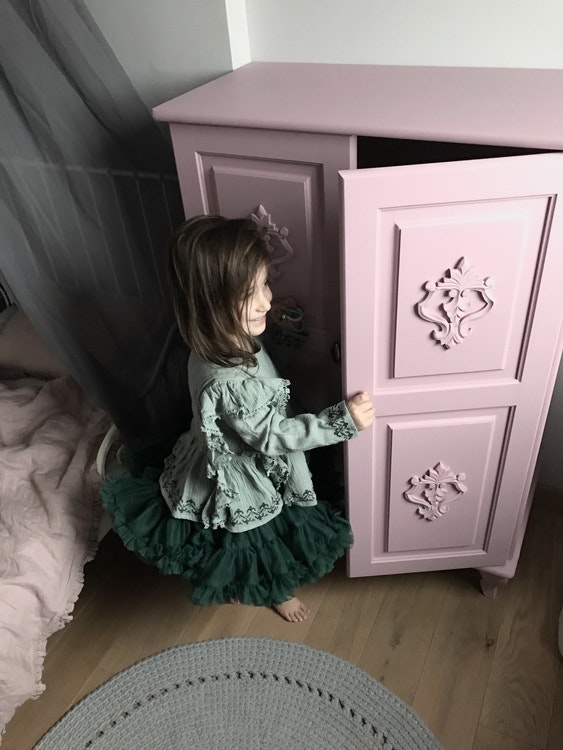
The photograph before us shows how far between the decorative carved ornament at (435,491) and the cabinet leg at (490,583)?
0.27 meters

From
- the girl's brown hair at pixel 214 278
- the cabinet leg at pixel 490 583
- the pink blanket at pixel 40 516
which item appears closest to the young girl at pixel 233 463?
the girl's brown hair at pixel 214 278

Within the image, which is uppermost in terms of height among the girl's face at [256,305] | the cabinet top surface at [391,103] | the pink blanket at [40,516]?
the cabinet top surface at [391,103]

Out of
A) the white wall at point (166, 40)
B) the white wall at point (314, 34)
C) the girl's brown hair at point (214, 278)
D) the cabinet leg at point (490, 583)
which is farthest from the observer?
the cabinet leg at point (490, 583)

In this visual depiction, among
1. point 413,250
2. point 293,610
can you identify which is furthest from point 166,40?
point 293,610

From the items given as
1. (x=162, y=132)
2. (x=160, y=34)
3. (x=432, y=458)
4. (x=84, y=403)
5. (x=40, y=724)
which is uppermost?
(x=160, y=34)

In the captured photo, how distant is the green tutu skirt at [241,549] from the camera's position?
1.26m

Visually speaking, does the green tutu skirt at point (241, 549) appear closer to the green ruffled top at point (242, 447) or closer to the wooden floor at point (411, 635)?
the green ruffled top at point (242, 447)

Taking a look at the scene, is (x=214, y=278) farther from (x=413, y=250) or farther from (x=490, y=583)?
(x=490, y=583)

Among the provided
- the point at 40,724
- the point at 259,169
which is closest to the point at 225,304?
the point at 259,169

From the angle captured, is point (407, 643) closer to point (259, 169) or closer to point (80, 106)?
point (259, 169)

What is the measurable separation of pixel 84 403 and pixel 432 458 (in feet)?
2.92

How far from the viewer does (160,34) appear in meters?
1.26

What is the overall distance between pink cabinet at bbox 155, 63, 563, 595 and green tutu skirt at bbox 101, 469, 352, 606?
0.09m

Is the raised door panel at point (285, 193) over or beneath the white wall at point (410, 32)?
beneath
